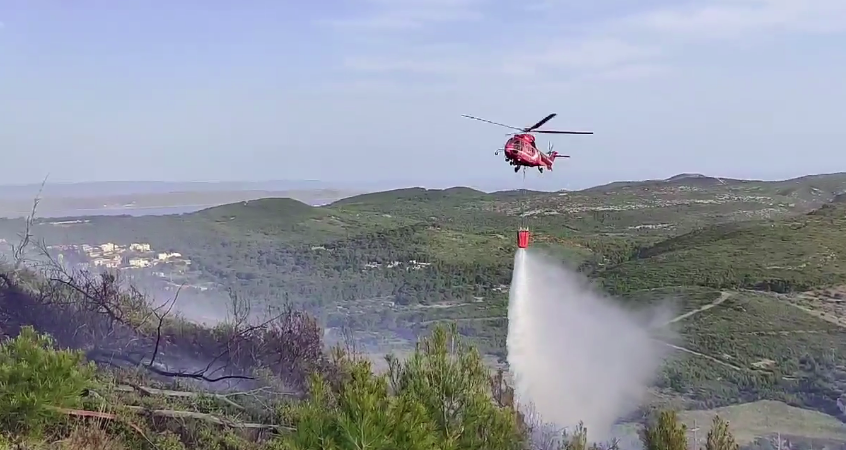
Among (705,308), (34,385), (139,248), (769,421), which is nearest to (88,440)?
(34,385)

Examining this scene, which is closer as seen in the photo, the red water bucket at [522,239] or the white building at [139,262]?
the red water bucket at [522,239]

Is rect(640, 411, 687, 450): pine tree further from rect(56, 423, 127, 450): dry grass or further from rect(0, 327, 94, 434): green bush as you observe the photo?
rect(0, 327, 94, 434): green bush

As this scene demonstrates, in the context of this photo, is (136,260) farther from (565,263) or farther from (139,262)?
(565,263)

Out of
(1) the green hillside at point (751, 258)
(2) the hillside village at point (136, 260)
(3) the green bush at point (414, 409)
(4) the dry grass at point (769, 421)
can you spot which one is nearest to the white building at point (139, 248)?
(2) the hillside village at point (136, 260)

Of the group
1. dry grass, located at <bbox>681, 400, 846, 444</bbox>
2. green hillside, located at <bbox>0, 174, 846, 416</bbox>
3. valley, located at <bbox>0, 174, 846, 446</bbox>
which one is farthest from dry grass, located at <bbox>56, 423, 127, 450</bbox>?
green hillside, located at <bbox>0, 174, 846, 416</bbox>

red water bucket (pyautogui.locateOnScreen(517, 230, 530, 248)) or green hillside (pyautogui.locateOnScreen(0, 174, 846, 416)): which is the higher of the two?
red water bucket (pyautogui.locateOnScreen(517, 230, 530, 248))

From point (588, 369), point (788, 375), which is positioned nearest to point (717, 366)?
point (788, 375)

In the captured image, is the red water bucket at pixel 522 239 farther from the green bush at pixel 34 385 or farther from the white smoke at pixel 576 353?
the green bush at pixel 34 385
